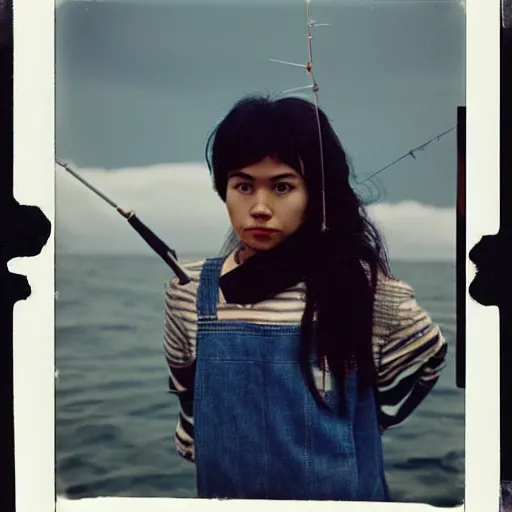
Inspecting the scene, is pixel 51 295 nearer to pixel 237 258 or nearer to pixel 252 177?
pixel 237 258

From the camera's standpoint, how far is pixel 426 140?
2320mm

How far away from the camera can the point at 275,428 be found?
232 centimetres

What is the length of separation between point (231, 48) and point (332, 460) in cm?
118

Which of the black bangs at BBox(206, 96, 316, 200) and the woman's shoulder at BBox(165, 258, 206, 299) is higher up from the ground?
the black bangs at BBox(206, 96, 316, 200)

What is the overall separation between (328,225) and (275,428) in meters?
0.58

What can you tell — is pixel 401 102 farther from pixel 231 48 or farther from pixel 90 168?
pixel 90 168

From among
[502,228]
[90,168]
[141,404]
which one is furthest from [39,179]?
[502,228]

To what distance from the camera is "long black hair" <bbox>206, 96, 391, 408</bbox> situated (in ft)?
7.61

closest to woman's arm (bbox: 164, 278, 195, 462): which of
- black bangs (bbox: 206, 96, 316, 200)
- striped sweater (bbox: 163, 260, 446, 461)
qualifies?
striped sweater (bbox: 163, 260, 446, 461)

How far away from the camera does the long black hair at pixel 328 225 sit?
7.61 ft

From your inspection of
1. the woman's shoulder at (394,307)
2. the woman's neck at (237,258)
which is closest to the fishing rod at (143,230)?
the woman's neck at (237,258)

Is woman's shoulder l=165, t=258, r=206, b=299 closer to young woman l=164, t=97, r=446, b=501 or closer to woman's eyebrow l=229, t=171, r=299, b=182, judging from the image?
young woman l=164, t=97, r=446, b=501

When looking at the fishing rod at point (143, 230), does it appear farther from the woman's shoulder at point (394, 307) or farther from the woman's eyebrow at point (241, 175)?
→ the woman's shoulder at point (394, 307)

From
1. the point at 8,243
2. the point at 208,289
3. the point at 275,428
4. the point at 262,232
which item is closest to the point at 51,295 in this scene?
the point at 8,243
